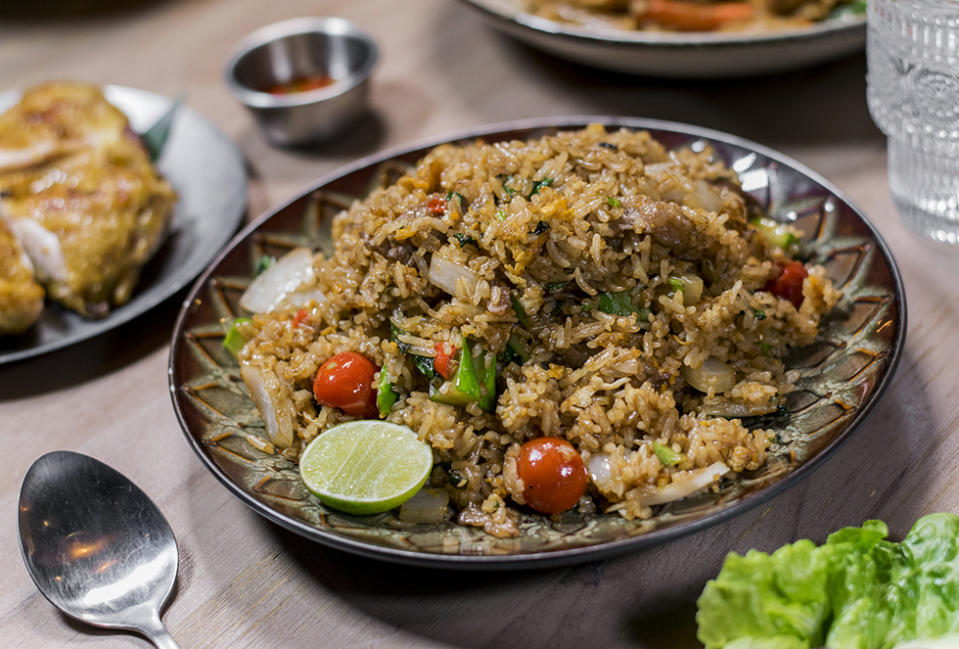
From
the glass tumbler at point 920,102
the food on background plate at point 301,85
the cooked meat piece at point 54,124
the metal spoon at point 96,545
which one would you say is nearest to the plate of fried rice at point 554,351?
the metal spoon at point 96,545

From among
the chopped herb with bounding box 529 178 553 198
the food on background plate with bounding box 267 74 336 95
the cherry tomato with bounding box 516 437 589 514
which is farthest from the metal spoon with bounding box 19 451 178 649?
the food on background plate with bounding box 267 74 336 95

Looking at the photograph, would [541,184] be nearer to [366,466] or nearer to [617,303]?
[617,303]

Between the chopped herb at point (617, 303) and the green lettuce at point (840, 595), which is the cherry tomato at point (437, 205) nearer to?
the chopped herb at point (617, 303)

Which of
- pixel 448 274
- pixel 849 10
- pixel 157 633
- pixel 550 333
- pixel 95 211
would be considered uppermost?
pixel 849 10

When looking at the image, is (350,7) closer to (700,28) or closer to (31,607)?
(700,28)

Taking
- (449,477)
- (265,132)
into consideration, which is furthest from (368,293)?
(265,132)

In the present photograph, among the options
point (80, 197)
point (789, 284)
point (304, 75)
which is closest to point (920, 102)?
point (789, 284)

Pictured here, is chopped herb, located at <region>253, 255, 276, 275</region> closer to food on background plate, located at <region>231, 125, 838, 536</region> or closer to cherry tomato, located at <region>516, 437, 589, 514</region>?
food on background plate, located at <region>231, 125, 838, 536</region>
